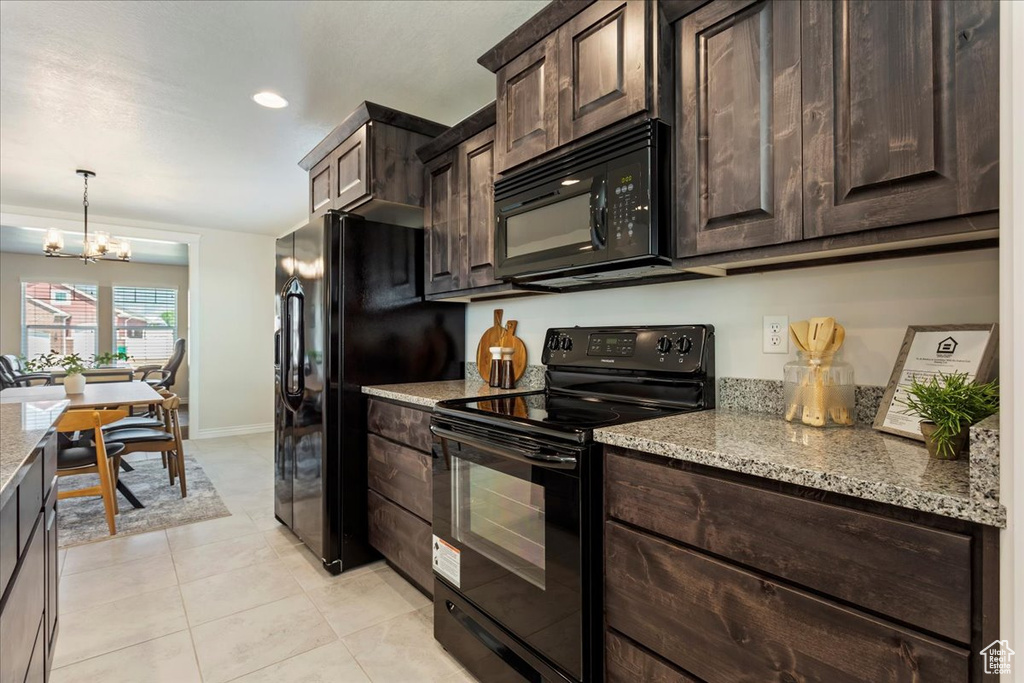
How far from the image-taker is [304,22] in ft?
6.82

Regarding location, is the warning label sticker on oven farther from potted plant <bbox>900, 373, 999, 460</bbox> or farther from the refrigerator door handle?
potted plant <bbox>900, 373, 999, 460</bbox>

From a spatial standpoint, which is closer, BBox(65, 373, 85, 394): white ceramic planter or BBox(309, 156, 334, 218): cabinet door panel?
BBox(309, 156, 334, 218): cabinet door panel

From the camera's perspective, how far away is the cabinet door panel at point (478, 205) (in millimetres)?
2266

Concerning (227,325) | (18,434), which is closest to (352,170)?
(18,434)

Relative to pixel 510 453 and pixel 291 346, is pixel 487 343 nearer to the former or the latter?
pixel 291 346

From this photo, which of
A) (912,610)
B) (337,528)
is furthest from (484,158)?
(912,610)

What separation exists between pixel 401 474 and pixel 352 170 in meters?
1.62

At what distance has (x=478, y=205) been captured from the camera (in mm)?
2334

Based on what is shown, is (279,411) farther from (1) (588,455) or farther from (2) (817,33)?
(2) (817,33)

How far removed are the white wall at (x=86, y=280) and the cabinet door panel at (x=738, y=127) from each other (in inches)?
373

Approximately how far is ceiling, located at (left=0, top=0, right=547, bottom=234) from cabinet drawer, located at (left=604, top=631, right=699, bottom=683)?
7.31 feet

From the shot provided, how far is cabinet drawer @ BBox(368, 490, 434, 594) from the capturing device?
2.14 m

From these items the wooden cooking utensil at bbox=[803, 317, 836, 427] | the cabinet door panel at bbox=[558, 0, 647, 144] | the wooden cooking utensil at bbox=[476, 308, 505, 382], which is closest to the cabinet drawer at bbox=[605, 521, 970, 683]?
the wooden cooking utensil at bbox=[803, 317, 836, 427]

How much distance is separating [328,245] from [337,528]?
4.62ft
